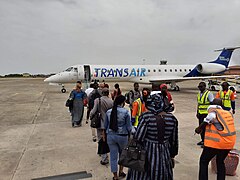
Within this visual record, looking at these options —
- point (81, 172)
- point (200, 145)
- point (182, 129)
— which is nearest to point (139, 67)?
point (182, 129)

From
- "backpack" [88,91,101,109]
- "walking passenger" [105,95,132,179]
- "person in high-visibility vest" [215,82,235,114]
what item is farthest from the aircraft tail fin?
"walking passenger" [105,95,132,179]

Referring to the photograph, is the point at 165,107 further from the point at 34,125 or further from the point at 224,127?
the point at 34,125

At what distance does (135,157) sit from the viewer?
2.48m

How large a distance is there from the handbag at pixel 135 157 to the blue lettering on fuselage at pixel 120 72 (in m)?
17.4

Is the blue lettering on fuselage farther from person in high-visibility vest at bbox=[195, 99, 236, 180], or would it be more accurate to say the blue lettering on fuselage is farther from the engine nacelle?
person in high-visibility vest at bbox=[195, 99, 236, 180]

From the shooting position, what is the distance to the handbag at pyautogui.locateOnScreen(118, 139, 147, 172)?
8.02 feet

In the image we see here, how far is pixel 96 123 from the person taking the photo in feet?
14.5

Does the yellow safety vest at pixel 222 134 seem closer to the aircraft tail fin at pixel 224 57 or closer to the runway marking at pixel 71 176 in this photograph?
the runway marking at pixel 71 176

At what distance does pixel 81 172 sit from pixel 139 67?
1874 cm

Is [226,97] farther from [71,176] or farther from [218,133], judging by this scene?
[71,176]

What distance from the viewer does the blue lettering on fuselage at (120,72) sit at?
65.3 feet

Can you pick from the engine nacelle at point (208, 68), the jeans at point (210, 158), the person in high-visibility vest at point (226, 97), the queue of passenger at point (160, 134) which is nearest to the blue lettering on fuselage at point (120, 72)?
the engine nacelle at point (208, 68)

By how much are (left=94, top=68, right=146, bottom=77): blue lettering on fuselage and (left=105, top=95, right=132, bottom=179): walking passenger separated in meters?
16.4

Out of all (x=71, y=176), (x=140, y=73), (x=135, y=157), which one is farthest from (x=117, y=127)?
(x=140, y=73)
